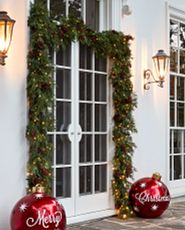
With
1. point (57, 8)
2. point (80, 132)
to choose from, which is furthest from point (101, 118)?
point (57, 8)

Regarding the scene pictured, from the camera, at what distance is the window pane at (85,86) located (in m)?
5.37

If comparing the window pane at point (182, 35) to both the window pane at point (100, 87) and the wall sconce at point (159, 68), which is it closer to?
the wall sconce at point (159, 68)

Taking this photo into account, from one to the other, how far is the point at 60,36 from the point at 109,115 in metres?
1.26

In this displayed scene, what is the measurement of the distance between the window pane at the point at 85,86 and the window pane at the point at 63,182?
0.88m

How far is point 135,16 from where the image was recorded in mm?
6109

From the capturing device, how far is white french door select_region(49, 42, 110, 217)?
16.8 feet

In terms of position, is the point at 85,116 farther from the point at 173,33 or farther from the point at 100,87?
the point at 173,33

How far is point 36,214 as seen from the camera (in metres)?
4.11

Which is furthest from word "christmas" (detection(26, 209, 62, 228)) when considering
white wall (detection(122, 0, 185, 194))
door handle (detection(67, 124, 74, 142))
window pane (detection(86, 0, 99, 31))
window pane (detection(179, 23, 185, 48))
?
window pane (detection(179, 23, 185, 48))

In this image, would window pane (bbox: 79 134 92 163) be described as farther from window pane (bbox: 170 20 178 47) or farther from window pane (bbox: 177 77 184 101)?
window pane (bbox: 170 20 178 47)

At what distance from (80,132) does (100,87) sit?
68 cm

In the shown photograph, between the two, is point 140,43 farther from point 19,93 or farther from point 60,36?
point 19,93

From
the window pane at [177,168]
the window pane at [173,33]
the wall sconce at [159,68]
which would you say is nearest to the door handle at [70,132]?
the wall sconce at [159,68]

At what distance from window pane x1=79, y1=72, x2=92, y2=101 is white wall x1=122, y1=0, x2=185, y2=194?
78cm
